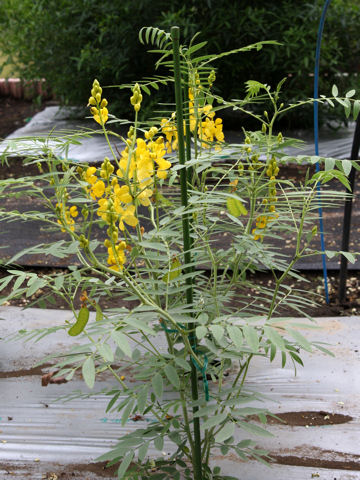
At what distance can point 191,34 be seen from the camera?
5.42m

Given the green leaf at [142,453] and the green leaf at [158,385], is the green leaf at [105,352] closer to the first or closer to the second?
the green leaf at [158,385]

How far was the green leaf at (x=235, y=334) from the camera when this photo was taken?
0.98 metres

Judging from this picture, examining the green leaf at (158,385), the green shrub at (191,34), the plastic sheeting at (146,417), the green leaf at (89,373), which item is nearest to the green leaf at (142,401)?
the green leaf at (158,385)

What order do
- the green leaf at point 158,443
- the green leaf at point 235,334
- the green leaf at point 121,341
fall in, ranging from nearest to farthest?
the green leaf at point 121,341
the green leaf at point 235,334
the green leaf at point 158,443

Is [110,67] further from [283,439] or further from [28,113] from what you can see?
[283,439]

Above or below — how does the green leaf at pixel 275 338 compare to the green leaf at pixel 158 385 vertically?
above

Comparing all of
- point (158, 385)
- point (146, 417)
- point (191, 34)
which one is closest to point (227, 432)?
point (158, 385)

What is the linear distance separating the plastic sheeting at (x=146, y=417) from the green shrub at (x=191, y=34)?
358 centimetres

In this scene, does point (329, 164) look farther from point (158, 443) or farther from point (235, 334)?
point (158, 443)

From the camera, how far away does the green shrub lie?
5441mm

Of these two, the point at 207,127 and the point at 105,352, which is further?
the point at 207,127

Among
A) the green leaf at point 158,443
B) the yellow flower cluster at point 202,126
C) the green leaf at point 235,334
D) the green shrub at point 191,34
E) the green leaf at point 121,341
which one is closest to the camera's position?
the green leaf at point 121,341

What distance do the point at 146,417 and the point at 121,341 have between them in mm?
1051

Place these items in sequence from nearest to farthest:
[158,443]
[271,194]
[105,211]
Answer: [105,211]
[158,443]
[271,194]
